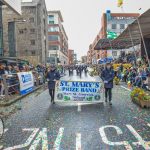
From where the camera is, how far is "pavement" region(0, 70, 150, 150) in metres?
6.64

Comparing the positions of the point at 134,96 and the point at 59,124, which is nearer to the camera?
the point at 59,124

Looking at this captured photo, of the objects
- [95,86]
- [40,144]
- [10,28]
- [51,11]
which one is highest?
[51,11]

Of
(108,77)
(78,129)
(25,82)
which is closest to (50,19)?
(25,82)

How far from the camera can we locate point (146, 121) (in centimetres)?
920

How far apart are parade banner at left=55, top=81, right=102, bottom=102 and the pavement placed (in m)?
1.10

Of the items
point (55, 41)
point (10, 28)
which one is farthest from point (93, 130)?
point (55, 41)

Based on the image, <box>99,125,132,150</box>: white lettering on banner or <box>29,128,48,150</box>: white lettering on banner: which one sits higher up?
<box>99,125,132,150</box>: white lettering on banner

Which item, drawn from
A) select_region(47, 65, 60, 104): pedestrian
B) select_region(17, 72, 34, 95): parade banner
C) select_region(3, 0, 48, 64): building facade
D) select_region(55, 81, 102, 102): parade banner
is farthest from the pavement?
select_region(3, 0, 48, 64): building facade

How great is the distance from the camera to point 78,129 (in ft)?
26.9

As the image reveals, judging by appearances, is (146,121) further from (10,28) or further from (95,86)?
(10,28)

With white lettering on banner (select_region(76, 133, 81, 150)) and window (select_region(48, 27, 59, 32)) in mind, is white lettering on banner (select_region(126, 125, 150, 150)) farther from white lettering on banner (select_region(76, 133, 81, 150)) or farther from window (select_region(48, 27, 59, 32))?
window (select_region(48, 27, 59, 32))

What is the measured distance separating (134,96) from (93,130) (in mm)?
6125

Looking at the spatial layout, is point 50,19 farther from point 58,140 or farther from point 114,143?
point 114,143

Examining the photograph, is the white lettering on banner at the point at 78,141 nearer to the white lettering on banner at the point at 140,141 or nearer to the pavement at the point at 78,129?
the pavement at the point at 78,129
